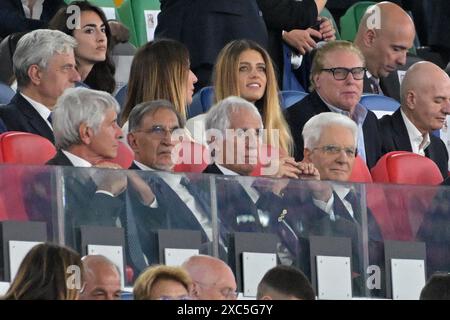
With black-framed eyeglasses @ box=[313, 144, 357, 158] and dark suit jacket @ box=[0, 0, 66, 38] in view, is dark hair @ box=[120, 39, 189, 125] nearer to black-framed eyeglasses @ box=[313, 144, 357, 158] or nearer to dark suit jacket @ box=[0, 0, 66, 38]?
black-framed eyeglasses @ box=[313, 144, 357, 158]

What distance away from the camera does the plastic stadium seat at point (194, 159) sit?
26.9ft

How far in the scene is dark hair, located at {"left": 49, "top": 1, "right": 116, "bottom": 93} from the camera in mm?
9297

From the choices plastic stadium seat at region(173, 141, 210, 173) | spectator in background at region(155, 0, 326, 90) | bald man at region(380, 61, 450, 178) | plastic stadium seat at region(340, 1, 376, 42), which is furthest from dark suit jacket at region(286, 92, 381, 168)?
plastic stadium seat at region(340, 1, 376, 42)

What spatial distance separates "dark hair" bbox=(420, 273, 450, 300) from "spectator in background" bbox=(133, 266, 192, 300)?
100cm

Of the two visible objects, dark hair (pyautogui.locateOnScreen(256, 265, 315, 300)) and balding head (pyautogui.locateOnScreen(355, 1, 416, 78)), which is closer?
dark hair (pyautogui.locateOnScreen(256, 265, 315, 300))

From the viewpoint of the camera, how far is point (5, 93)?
8805 millimetres

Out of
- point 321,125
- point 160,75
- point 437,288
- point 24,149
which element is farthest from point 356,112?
point 437,288

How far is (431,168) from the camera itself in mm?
8836

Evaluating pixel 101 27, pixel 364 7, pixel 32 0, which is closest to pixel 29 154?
pixel 101 27

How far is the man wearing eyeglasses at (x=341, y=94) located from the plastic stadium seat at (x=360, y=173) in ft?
1.29

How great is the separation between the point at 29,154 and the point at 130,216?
62 centimetres
